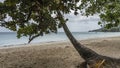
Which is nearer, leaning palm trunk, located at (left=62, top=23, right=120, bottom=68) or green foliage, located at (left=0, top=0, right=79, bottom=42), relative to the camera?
green foliage, located at (left=0, top=0, right=79, bottom=42)

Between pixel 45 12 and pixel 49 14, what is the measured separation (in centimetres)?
15

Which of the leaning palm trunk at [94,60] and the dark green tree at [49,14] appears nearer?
the dark green tree at [49,14]

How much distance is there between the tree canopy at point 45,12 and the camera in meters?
10.2

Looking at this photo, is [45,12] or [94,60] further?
[94,60]

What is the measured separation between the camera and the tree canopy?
33.6ft

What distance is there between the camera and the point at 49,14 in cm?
1050

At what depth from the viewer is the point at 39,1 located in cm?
1031

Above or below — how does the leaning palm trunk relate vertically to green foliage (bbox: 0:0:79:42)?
below

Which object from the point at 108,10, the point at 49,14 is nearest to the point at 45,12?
the point at 49,14

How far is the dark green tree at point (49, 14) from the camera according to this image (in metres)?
10.3

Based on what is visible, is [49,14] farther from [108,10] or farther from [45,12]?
[108,10]

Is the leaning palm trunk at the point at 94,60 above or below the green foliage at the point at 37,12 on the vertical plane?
below

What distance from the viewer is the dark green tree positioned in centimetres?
1027

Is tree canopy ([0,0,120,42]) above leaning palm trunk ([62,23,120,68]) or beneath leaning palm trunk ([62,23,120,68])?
above
